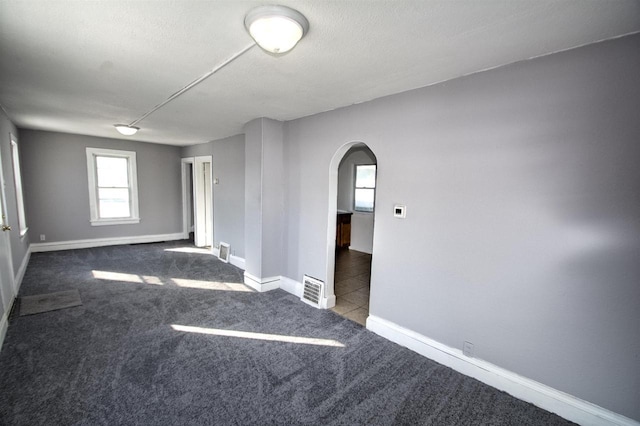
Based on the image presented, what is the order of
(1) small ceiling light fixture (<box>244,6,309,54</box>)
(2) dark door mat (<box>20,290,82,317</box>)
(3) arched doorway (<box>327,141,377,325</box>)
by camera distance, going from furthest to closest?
(3) arched doorway (<box>327,141,377,325</box>)
(2) dark door mat (<box>20,290,82,317</box>)
(1) small ceiling light fixture (<box>244,6,309,54</box>)

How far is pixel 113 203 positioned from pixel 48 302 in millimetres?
3476

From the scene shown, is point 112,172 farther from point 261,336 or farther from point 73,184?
point 261,336

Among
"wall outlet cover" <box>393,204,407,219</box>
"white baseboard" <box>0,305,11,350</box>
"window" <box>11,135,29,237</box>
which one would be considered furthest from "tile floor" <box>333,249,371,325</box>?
"window" <box>11,135,29,237</box>

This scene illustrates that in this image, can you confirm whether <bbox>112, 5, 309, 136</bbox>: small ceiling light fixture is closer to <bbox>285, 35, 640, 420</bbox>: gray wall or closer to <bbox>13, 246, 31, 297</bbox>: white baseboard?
→ <bbox>285, 35, 640, 420</bbox>: gray wall

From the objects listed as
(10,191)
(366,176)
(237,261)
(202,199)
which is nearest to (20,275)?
(10,191)

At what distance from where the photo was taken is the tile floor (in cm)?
340

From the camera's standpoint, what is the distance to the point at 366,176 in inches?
252

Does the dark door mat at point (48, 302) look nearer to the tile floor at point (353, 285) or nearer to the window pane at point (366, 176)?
the tile floor at point (353, 285)

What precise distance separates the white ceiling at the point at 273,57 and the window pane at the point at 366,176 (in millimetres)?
3345

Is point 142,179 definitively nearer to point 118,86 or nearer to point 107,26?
point 118,86

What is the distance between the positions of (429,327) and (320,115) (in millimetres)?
2576

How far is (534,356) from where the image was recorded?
198 cm

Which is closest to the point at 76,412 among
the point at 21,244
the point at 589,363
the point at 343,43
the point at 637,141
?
the point at 343,43

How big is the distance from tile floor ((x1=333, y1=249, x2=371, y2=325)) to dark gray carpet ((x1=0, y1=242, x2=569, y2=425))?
0.23 m
